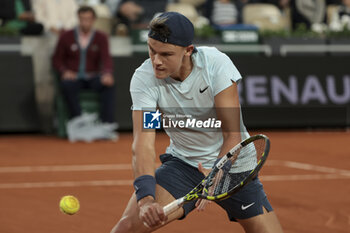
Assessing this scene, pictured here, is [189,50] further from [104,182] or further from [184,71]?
[104,182]

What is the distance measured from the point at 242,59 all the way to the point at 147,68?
8.21m

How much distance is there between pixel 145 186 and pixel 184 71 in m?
0.72

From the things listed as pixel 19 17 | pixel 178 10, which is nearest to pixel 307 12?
pixel 178 10

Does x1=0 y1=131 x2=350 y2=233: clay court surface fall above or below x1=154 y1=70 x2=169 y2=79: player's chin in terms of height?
below

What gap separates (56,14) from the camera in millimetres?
12133

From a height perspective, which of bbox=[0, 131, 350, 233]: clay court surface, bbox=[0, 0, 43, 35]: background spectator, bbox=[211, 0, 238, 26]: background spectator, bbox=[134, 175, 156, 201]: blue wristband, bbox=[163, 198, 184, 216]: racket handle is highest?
bbox=[134, 175, 156, 201]: blue wristband

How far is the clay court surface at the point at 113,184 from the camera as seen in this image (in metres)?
5.60

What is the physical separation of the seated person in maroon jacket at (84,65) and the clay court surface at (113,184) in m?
0.66

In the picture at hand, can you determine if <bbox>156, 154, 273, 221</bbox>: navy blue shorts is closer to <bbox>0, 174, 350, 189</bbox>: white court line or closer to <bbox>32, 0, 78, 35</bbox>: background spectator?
<bbox>0, 174, 350, 189</bbox>: white court line

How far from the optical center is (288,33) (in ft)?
41.5

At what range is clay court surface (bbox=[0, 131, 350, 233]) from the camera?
560cm

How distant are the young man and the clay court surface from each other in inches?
52.0

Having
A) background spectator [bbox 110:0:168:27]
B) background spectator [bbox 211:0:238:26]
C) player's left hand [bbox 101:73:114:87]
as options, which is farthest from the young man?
background spectator [bbox 211:0:238:26]

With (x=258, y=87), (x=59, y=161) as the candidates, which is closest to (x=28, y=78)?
(x=59, y=161)
